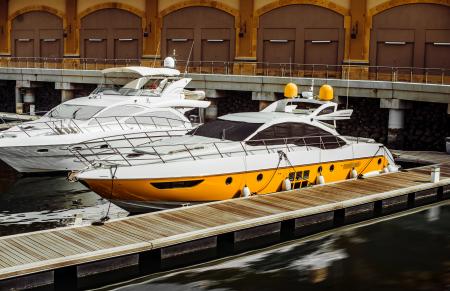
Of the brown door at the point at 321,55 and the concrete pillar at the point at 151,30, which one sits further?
the concrete pillar at the point at 151,30

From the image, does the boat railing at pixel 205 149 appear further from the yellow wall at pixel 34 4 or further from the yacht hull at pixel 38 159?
the yellow wall at pixel 34 4

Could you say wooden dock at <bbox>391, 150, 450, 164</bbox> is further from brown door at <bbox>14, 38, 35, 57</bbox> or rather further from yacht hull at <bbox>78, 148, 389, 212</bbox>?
brown door at <bbox>14, 38, 35, 57</bbox>

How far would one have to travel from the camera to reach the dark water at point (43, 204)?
51.2 ft

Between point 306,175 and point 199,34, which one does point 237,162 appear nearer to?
point 306,175

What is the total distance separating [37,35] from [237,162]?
1271 inches

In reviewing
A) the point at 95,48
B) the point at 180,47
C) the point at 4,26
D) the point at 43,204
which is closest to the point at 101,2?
the point at 95,48

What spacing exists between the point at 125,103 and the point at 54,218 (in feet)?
23.3

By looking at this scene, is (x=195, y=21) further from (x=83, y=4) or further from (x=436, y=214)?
(x=436, y=214)

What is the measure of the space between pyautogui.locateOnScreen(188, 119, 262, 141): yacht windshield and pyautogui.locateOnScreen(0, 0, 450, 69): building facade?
15.1 metres

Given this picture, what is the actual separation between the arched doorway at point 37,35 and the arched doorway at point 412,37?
71.2 ft

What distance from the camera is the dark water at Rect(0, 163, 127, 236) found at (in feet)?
51.2

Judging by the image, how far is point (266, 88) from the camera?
91.2 feet

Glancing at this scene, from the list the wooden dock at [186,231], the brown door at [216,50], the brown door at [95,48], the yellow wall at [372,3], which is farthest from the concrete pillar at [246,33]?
the wooden dock at [186,231]

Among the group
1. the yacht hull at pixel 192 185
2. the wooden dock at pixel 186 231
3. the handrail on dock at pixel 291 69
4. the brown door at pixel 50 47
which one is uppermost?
the brown door at pixel 50 47
